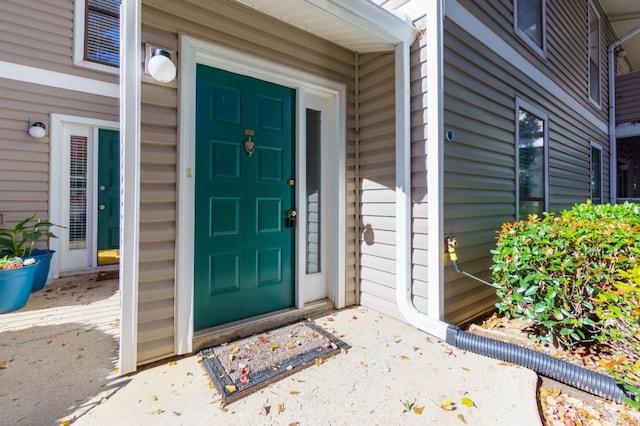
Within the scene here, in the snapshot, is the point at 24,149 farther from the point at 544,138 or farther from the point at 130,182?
the point at 544,138

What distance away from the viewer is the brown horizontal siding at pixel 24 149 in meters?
3.67

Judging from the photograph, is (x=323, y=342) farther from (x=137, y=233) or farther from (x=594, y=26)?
(x=594, y=26)

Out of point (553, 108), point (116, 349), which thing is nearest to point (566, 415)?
point (116, 349)

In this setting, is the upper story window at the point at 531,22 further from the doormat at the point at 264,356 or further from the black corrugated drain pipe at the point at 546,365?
the doormat at the point at 264,356

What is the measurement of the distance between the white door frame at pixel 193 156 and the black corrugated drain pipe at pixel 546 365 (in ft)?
3.90

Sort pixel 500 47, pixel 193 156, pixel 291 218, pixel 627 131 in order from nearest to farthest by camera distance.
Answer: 1. pixel 193 156
2. pixel 291 218
3. pixel 500 47
4. pixel 627 131

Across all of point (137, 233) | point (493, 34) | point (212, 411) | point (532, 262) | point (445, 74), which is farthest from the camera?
point (493, 34)

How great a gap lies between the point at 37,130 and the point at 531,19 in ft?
21.8

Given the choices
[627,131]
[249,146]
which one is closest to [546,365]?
[249,146]

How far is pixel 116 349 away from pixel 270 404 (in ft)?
4.56

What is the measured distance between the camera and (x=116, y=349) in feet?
7.50

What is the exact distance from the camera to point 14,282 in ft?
9.59

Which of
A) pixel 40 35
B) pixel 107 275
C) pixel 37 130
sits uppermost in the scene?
pixel 40 35

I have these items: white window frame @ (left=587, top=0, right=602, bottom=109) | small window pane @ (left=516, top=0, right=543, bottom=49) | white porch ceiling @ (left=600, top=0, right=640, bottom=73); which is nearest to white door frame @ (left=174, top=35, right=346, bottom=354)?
small window pane @ (left=516, top=0, right=543, bottom=49)
